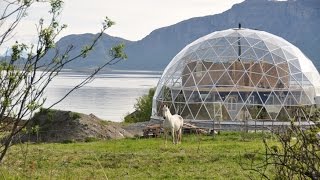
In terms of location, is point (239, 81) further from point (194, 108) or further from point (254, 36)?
point (254, 36)

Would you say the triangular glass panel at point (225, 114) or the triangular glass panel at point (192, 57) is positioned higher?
the triangular glass panel at point (192, 57)

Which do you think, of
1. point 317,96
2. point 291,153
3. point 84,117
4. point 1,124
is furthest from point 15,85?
point 317,96

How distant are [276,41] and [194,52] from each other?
535 cm

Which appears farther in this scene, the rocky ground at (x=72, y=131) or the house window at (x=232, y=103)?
the house window at (x=232, y=103)

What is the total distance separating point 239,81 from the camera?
3331 cm

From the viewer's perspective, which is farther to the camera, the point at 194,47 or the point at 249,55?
the point at 194,47

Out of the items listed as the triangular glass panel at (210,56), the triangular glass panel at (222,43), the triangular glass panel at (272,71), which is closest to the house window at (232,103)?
the triangular glass panel at (272,71)

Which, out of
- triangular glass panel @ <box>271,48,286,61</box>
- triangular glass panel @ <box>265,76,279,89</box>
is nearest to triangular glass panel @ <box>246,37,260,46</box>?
triangular glass panel @ <box>271,48,286,61</box>

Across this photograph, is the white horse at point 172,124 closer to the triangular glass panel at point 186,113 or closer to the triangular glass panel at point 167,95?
the triangular glass panel at point 186,113

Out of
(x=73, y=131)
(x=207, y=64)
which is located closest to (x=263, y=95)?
(x=207, y=64)

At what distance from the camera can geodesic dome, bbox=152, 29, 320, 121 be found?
32.7 metres

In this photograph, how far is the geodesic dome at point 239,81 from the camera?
107 ft

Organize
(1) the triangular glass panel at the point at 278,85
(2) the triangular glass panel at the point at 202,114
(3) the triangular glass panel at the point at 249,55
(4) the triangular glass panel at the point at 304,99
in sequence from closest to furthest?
(2) the triangular glass panel at the point at 202,114 < (1) the triangular glass panel at the point at 278,85 < (4) the triangular glass panel at the point at 304,99 < (3) the triangular glass panel at the point at 249,55

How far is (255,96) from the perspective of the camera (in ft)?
107
